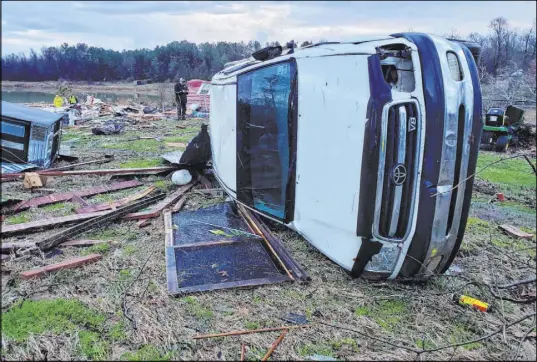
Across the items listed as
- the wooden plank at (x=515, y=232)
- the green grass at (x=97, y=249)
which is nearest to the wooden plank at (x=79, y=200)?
the green grass at (x=97, y=249)

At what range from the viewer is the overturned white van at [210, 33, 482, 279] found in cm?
286

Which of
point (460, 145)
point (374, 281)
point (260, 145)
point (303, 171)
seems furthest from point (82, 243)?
point (460, 145)

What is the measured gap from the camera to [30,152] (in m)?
6.99

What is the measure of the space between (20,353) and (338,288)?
2247 millimetres

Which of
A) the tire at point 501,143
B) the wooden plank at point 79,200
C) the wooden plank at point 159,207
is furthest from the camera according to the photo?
the tire at point 501,143

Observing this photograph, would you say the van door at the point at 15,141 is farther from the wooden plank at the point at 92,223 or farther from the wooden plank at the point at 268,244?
the wooden plank at the point at 268,244

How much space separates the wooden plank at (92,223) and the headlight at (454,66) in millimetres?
3857

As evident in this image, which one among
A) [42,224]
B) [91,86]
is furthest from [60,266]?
[91,86]

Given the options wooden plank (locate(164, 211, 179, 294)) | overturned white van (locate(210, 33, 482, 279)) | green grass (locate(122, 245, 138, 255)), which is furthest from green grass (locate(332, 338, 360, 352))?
green grass (locate(122, 245, 138, 255))

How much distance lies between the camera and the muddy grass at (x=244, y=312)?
249 cm

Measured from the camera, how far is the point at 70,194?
566 centimetres

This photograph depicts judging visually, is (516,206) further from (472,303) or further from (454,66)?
(454,66)

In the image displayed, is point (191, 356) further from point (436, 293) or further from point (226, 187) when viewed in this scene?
point (226, 187)

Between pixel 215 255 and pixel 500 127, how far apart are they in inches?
374
